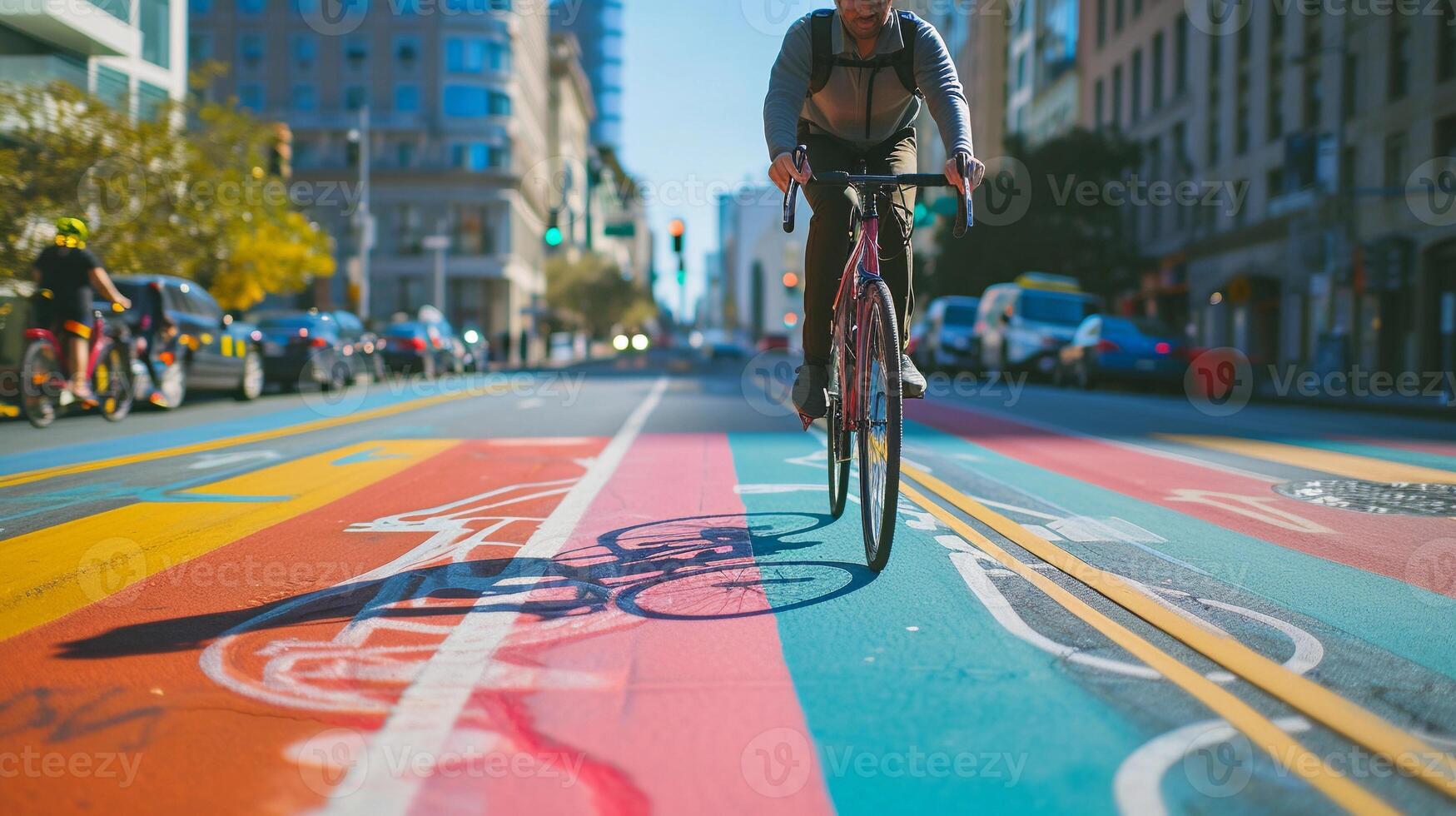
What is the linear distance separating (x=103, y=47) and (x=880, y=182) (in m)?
28.0

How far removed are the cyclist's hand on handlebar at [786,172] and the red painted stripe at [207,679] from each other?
176 cm

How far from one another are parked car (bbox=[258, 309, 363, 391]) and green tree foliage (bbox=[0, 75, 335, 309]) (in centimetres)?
254

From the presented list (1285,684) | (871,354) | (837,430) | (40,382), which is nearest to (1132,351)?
(40,382)

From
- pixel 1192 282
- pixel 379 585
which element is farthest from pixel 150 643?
pixel 1192 282

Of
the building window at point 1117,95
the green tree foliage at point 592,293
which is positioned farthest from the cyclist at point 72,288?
the green tree foliage at point 592,293

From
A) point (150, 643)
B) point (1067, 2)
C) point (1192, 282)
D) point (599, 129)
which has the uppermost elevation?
point (599, 129)

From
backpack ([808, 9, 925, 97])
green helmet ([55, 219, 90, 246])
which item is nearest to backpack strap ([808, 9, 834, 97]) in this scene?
backpack ([808, 9, 925, 97])

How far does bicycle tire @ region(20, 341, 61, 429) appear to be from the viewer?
11.8 metres

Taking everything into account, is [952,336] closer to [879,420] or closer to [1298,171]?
[1298,171]

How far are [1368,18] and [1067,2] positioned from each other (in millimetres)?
25801

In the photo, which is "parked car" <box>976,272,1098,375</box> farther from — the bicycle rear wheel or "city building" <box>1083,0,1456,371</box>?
the bicycle rear wheel

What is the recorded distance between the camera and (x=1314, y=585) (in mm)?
4117

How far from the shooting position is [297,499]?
20.9 ft

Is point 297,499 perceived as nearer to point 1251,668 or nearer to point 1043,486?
point 1043,486
